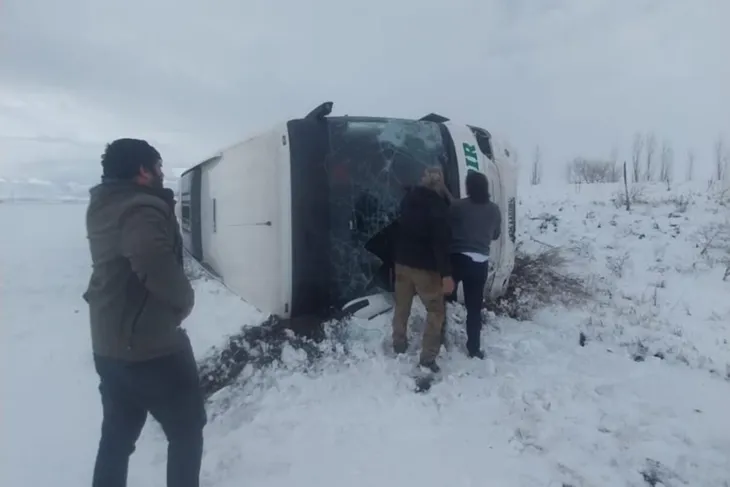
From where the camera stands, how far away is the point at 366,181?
14.9 ft

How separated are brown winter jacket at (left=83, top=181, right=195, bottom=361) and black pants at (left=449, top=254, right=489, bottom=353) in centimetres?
244

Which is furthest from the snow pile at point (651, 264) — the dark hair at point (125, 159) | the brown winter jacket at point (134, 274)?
the dark hair at point (125, 159)

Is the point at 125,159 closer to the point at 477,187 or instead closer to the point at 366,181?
the point at 366,181

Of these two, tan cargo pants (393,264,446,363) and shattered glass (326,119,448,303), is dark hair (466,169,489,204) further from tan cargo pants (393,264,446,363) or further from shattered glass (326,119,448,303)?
tan cargo pants (393,264,446,363)

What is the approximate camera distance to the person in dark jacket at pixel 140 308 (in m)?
2.06

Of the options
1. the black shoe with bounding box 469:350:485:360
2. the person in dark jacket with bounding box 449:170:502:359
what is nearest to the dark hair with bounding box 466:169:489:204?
the person in dark jacket with bounding box 449:170:502:359

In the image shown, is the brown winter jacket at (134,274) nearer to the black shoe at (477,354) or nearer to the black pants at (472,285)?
the black pants at (472,285)

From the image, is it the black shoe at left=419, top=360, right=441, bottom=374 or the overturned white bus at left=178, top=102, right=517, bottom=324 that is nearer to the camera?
the black shoe at left=419, top=360, right=441, bottom=374

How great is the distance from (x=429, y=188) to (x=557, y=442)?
5.90 feet

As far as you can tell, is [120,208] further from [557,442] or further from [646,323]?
[646,323]

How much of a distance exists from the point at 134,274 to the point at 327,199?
2.31 metres

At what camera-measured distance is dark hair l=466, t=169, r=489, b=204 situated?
4.14 metres

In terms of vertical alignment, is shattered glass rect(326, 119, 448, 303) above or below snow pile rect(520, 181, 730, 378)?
above

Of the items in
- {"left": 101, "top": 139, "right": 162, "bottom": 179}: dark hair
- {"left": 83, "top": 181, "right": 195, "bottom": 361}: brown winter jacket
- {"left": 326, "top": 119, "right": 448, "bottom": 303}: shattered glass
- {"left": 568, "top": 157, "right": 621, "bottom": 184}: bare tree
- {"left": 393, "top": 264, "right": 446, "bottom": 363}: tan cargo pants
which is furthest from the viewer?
{"left": 568, "top": 157, "right": 621, "bottom": 184}: bare tree
